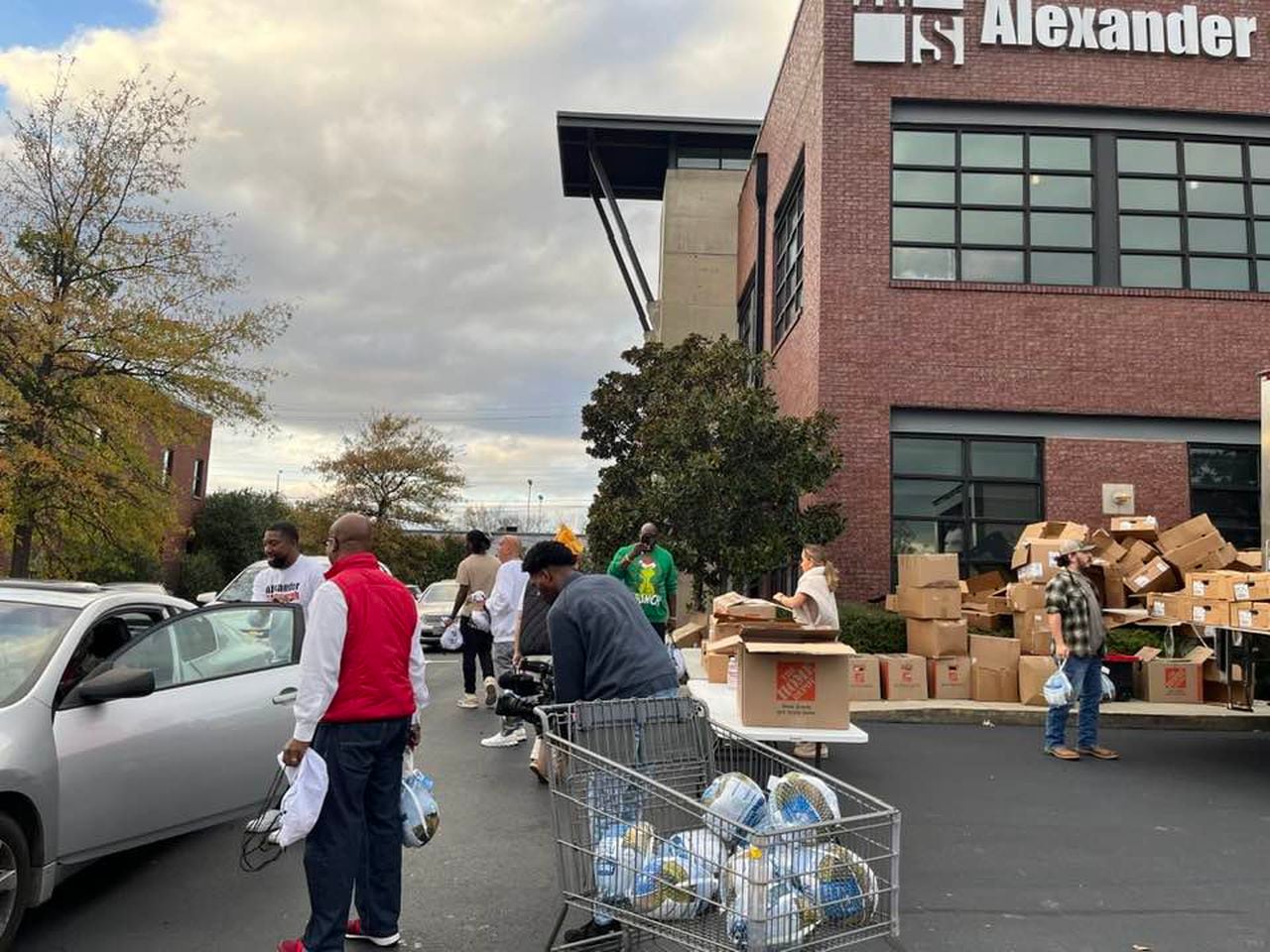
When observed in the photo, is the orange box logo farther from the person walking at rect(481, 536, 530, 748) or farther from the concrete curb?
the concrete curb

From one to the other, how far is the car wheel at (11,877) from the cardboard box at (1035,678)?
919cm

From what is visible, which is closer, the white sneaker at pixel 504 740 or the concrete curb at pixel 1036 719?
the white sneaker at pixel 504 740

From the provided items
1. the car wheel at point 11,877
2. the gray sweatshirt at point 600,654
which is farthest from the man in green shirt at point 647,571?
the car wheel at point 11,877

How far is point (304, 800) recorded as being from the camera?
346 centimetres

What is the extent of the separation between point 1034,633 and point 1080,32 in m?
9.98

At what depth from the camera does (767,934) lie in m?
2.73

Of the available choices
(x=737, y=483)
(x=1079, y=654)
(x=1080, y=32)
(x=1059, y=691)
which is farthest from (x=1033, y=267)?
(x=1059, y=691)

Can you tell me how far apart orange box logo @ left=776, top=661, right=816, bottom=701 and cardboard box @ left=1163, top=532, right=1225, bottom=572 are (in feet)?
24.3

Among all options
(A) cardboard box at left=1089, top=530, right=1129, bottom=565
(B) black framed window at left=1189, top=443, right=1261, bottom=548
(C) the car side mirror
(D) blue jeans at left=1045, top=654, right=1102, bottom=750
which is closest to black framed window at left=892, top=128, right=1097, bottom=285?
(B) black framed window at left=1189, top=443, right=1261, bottom=548

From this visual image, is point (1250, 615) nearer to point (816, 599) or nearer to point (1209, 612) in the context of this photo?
point (1209, 612)

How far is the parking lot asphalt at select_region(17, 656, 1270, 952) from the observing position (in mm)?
4133

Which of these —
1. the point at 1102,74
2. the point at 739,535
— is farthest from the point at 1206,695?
the point at 1102,74

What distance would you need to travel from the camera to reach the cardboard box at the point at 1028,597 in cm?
1076

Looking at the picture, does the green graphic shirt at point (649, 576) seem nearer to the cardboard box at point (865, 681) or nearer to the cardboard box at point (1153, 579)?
the cardboard box at point (865, 681)
